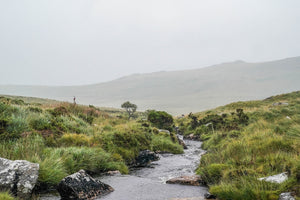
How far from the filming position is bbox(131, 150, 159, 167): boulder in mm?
15036

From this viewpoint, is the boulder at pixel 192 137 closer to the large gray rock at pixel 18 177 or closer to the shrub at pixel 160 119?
the shrub at pixel 160 119

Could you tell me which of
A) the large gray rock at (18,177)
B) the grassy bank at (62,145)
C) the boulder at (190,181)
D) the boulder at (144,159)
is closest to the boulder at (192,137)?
the grassy bank at (62,145)

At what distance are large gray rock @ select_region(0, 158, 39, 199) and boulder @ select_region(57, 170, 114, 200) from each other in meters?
0.87

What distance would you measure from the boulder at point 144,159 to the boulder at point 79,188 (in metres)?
6.69

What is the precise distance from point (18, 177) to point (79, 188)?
71.8 inches

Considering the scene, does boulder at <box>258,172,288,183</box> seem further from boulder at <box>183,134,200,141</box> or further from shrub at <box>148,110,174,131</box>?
shrub at <box>148,110,174,131</box>

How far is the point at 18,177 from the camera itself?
23.9ft

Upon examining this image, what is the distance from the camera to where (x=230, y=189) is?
6820 mm

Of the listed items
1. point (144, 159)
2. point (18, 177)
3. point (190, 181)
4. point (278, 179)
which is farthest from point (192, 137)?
point (18, 177)

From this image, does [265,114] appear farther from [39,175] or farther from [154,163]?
[39,175]

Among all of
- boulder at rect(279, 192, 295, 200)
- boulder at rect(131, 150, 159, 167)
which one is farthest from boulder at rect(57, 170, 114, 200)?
boulder at rect(131, 150, 159, 167)

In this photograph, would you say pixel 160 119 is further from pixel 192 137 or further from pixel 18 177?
pixel 18 177

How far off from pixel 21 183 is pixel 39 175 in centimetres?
108

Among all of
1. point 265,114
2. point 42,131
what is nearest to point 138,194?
point 42,131
